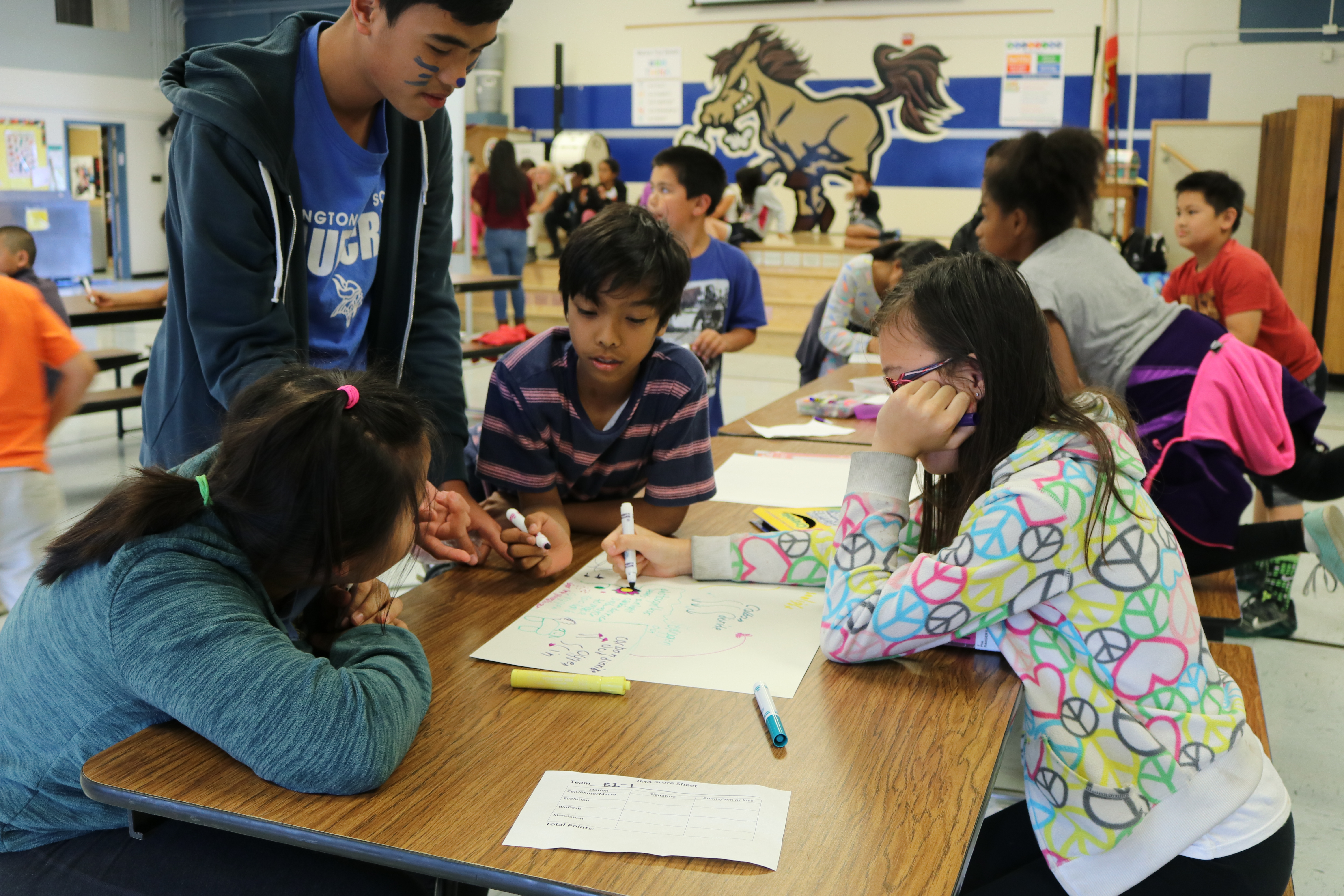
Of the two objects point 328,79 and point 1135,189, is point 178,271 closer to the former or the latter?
point 328,79

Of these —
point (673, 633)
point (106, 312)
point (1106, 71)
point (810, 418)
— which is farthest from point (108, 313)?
point (1106, 71)

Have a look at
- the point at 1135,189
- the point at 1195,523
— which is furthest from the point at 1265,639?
the point at 1135,189

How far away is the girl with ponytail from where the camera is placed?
85 centimetres

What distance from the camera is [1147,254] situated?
309 inches

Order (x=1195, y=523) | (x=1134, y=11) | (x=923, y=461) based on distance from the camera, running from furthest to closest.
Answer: (x=1134, y=11) < (x=1195, y=523) < (x=923, y=461)

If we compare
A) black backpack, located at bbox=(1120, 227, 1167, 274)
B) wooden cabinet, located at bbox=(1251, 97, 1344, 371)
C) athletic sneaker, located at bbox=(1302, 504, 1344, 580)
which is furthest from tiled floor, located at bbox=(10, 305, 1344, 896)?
black backpack, located at bbox=(1120, 227, 1167, 274)

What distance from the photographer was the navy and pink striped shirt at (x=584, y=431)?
161 centimetres

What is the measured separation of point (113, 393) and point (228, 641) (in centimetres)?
437

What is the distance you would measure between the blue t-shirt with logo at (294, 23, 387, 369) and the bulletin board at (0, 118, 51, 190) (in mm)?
12300

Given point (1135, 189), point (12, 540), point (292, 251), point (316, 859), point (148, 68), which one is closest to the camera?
point (316, 859)

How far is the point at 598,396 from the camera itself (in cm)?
167

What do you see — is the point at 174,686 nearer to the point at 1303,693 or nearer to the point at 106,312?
the point at 1303,693

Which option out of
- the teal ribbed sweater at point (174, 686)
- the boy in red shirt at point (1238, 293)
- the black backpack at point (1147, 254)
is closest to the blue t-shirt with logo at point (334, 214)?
the teal ribbed sweater at point (174, 686)

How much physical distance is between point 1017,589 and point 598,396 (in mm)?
786
